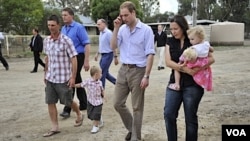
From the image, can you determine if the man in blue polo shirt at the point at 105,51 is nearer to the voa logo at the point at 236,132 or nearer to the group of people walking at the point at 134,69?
the group of people walking at the point at 134,69

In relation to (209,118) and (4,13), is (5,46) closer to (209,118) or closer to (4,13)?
(4,13)

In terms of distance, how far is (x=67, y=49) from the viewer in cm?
563

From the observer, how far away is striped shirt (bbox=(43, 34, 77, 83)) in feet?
18.4

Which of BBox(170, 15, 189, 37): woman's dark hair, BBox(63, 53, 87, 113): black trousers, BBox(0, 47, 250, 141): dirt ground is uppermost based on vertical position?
BBox(170, 15, 189, 37): woman's dark hair

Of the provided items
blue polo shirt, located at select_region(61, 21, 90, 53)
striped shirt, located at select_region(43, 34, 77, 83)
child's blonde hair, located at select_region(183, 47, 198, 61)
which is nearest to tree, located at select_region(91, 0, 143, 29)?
blue polo shirt, located at select_region(61, 21, 90, 53)

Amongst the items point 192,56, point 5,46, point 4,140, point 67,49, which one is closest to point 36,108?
point 4,140

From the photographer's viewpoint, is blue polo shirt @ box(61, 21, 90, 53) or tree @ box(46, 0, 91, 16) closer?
→ blue polo shirt @ box(61, 21, 90, 53)

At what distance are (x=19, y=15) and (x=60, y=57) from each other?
25.8 meters

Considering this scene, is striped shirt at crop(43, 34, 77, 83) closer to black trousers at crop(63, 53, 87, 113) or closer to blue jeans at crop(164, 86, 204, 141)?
black trousers at crop(63, 53, 87, 113)

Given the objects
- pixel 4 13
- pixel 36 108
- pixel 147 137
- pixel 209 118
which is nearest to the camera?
pixel 147 137

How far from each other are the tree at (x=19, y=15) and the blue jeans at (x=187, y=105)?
2711cm

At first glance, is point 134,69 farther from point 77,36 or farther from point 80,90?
point 80,90

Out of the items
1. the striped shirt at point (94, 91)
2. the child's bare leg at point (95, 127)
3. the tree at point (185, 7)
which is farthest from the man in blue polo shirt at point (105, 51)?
the tree at point (185, 7)

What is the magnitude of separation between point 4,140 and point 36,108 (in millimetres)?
2118
